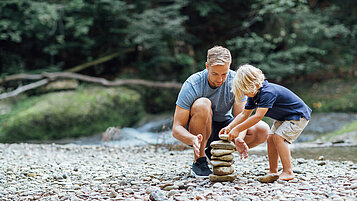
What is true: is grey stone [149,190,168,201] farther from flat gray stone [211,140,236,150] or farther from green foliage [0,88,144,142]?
green foliage [0,88,144,142]

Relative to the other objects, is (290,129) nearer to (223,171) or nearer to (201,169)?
(223,171)

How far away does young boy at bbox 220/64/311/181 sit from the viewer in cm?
271

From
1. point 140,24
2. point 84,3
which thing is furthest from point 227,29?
point 84,3

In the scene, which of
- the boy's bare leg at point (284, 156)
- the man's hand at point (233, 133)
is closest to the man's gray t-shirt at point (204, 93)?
the man's hand at point (233, 133)

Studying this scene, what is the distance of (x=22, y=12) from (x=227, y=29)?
6789 mm

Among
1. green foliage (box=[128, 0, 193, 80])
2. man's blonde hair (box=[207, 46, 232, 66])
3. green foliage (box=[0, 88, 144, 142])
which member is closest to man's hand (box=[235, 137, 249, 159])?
man's blonde hair (box=[207, 46, 232, 66])

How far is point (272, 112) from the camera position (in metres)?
2.96

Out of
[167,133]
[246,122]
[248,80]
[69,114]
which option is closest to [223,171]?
[246,122]

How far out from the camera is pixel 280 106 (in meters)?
2.90

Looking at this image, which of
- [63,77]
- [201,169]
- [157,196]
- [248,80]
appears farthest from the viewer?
[63,77]

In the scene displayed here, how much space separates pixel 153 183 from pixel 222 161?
65cm

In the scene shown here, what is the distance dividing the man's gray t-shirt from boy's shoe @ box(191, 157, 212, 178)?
0.52m

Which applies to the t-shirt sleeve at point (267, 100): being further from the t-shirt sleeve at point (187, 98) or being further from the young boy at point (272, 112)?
the t-shirt sleeve at point (187, 98)

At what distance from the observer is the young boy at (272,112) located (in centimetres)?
271
